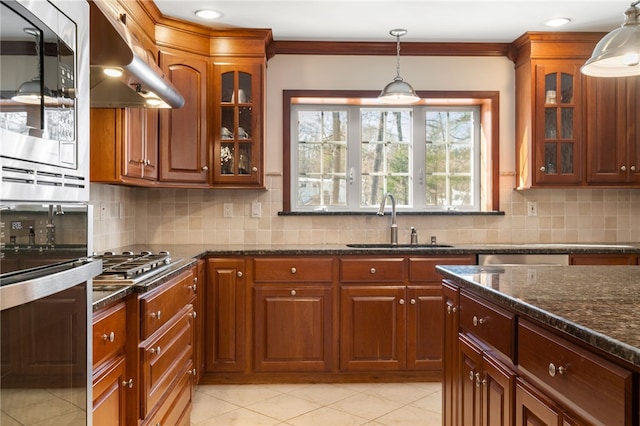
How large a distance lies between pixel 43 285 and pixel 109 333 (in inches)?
32.5

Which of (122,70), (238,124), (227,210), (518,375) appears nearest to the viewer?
(518,375)

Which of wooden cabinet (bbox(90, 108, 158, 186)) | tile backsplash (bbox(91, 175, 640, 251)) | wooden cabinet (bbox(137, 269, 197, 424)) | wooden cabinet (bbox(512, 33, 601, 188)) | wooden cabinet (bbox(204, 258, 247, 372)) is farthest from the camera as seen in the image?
tile backsplash (bbox(91, 175, 640, 251))

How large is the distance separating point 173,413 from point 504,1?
2.92m

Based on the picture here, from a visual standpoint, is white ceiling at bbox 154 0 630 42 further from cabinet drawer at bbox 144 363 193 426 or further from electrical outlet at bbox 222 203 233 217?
cabinet drawer at bbox 144 363 193 426

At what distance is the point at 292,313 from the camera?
349 centimetres

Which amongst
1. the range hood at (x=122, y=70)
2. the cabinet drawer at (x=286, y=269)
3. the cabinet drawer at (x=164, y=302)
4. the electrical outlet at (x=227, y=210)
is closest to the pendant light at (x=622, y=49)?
the range hood at (x=122, y=70)

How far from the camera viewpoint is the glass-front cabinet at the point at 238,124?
371 centimetres

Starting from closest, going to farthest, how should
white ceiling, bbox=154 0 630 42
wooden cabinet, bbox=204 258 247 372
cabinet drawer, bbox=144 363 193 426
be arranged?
1. cabinet drawer, bbox=144 363 193 426
2. white ceiling, bbox=154 0 630 42
3. wooden cabinet, bbox=204 258 247 372

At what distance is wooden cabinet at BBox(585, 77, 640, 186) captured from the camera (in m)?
3.80

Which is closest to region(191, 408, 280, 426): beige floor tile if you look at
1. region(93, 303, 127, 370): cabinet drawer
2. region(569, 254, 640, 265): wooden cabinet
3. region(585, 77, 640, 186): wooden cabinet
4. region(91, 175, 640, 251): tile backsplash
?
region(93, 303, 127, 370): cabinet drawer

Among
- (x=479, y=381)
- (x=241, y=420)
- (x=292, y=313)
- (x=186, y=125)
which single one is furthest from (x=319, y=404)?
(x=186, y=125)

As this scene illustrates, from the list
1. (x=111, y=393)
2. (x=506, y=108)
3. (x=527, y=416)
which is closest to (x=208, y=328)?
(x=111, y=393)

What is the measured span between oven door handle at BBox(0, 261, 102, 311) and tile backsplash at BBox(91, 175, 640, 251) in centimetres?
278

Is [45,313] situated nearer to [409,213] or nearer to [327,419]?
[327,419]
